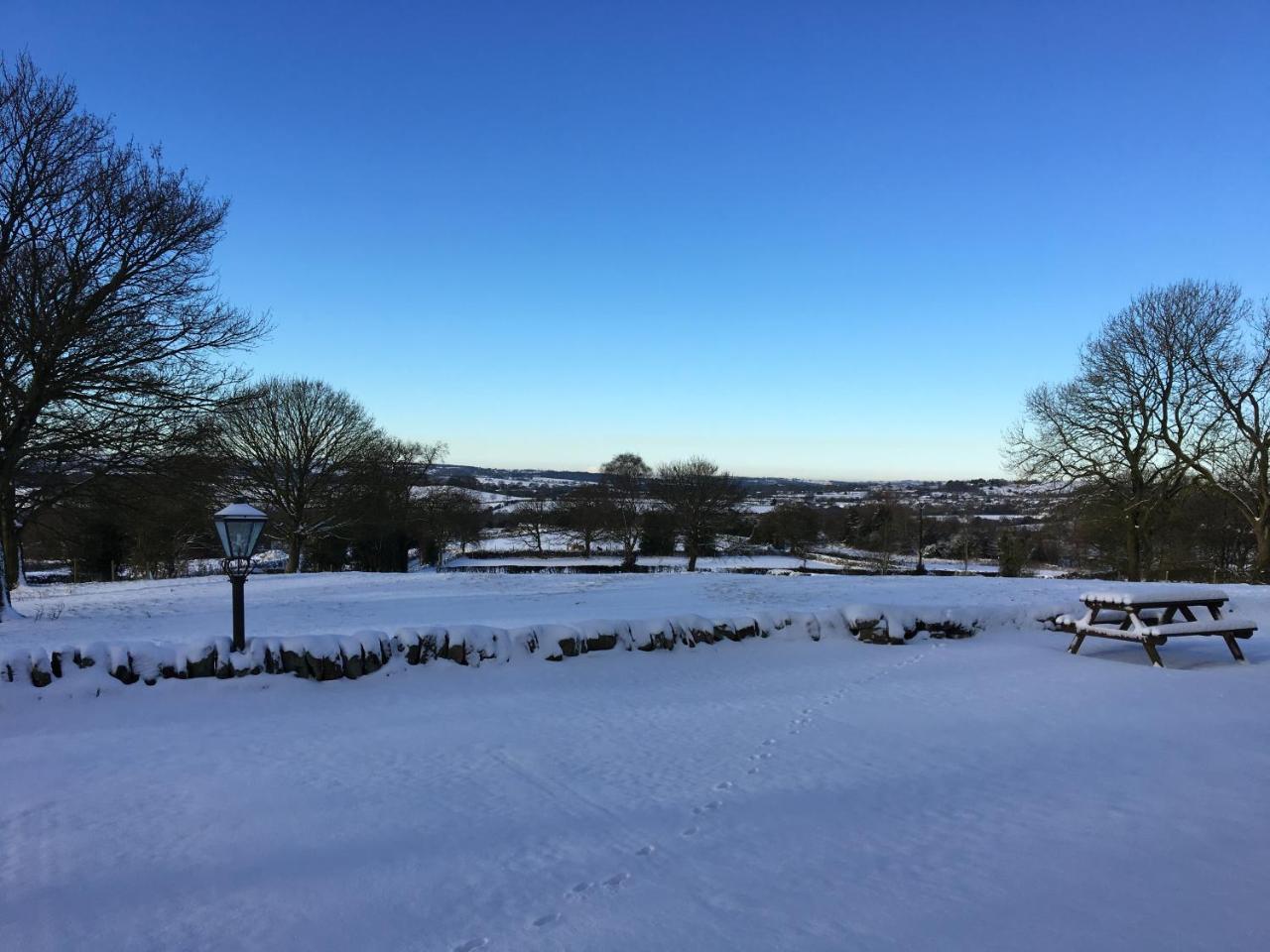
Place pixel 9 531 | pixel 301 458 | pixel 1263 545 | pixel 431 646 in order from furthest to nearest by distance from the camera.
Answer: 1. pixel 301 458
2. pixel 1263 545
3. pixel 9 531
4. pixel 431 646

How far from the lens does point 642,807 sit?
441 cm

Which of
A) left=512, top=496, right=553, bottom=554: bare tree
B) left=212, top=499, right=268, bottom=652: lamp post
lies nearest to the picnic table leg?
left=212, top=499, right=268, bottom=652: lamp post

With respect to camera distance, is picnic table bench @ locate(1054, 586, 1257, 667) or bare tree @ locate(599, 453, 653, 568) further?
bare tree @ locate(599, 453, 653, 568)

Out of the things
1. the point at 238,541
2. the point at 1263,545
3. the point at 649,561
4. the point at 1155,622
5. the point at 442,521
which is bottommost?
the point at 649,561

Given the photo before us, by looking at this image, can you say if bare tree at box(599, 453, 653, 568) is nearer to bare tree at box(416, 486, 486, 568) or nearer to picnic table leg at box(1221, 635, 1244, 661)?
bare tree at box(416, 486, 486, 568)

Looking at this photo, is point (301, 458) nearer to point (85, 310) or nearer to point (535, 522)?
point (85, 310)

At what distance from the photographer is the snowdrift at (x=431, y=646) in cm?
679

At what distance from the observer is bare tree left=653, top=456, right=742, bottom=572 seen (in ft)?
138

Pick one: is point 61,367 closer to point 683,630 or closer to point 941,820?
point 683,630

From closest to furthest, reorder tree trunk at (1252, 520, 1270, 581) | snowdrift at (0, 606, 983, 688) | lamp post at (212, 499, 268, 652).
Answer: snowdrift at (0, 606, 983, 688) < lamp post at (212, 499, 268, 652) < tree trunk at (1252, 520, 1270, 581)

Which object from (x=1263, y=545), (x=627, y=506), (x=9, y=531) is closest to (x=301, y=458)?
(x=9, y=531)

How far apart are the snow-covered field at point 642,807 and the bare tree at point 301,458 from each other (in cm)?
2162

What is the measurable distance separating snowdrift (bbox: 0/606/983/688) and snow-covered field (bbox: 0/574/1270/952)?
173 millimetres

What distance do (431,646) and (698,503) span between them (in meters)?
34.6
